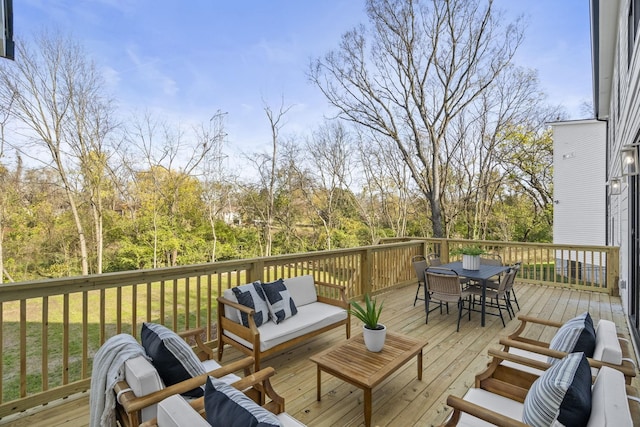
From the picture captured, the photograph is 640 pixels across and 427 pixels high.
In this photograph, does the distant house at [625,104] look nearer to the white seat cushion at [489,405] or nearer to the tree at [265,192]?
the white seat cushion at [489,405]

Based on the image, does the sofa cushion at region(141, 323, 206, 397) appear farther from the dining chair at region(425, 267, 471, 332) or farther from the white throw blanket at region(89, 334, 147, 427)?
the dining chair at region(425, 267, 471, 332)

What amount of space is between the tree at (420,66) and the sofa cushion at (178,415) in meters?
9.59

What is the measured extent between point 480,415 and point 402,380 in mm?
1583

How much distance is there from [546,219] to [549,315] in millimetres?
10940

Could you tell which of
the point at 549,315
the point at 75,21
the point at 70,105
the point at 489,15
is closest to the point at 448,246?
the point at 549,315

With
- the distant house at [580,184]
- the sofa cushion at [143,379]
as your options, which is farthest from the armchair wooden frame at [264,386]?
the distant house at [580,184]

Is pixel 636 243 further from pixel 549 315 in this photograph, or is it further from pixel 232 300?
pixel 232 300

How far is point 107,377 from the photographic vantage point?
1778mm

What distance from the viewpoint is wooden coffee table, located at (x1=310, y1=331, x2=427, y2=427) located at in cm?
224

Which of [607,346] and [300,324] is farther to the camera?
[300,324]

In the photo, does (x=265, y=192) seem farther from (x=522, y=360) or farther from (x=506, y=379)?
(x=522, y=360)

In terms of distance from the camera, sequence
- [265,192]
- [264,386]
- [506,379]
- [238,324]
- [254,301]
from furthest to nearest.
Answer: [265,192]
[254,301]
[238,324]
[506,379]
[264,386]

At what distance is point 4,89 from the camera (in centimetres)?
773

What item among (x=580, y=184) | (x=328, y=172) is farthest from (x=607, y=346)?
(x=328, y=172)
